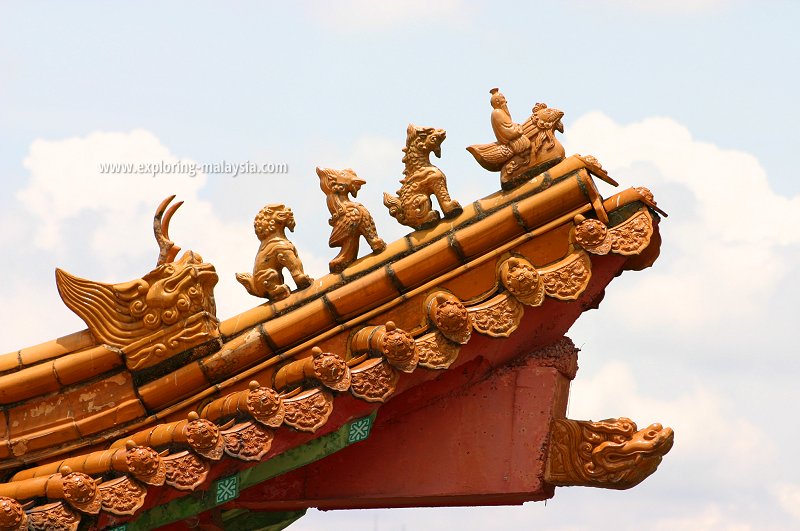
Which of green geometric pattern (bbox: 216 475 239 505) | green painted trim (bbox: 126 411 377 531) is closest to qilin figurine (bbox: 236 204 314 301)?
green painted trim (bbox: 126 411 377 531)

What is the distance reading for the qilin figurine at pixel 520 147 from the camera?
44.4 ft

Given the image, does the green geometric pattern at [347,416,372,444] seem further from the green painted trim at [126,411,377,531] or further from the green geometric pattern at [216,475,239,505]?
the green geometric pattern at [216,475,239,505]


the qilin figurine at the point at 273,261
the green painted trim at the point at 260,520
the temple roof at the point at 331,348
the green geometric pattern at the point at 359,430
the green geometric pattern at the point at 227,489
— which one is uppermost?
the qilin figurine at the point at 273,261

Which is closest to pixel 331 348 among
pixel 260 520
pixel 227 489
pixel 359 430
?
pixel 359 430

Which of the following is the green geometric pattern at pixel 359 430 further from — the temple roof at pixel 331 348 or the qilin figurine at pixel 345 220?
the qilin figurine at pixel 345 220

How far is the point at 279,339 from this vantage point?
13266mm

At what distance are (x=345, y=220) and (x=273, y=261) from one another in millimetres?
641

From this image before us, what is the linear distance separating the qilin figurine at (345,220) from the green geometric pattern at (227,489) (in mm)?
1786

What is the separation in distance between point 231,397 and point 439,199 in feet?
7.24

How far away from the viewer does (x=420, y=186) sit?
44.5ft

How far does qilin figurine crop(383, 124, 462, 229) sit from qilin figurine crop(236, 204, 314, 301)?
0.82 m

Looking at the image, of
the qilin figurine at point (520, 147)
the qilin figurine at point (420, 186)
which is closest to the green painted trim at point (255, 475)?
the qilin figurine at point (420, 186)

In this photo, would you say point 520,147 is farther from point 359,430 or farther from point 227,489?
point 227,489

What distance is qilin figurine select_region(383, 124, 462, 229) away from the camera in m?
13.5
